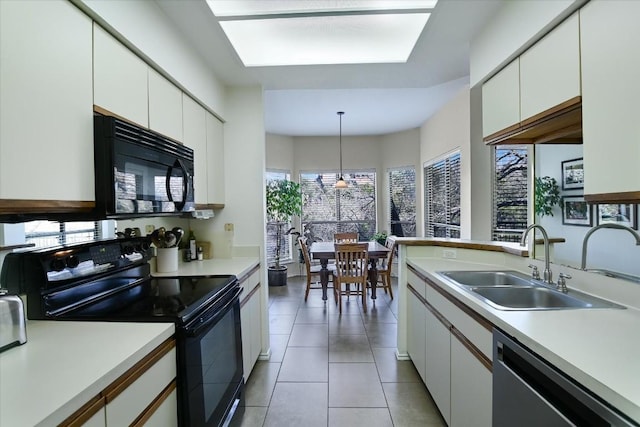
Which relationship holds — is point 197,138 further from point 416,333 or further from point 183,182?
point 416,333

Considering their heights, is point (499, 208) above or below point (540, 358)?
above

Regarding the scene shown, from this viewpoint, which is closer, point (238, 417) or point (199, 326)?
point (199, 326)

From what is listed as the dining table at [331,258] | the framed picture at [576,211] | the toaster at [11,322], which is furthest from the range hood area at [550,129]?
the dining table at [331,258]

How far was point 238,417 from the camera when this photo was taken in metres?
2.04

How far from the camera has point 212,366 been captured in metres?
1.67

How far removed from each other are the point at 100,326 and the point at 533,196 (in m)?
2.51

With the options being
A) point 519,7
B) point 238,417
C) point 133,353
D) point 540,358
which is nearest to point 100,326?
point 133,353

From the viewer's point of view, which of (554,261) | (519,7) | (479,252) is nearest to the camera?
(519,7)

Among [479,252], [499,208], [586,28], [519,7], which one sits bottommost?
[479,252]

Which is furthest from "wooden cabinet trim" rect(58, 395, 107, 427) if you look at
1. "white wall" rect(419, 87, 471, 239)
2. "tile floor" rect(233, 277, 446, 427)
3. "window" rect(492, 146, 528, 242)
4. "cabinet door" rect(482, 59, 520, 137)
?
"white wall" rect(419, 87, 471, 239)

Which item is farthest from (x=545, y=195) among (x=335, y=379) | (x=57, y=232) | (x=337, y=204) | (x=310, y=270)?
(x=337, y=204)

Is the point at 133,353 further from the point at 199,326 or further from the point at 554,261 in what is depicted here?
the point at 554,261

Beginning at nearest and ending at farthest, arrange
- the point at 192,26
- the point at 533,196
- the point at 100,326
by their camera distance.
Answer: the point at 100,326, the point at 192,26, the point at 533,196

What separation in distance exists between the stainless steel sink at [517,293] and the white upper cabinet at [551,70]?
0.90 meters
